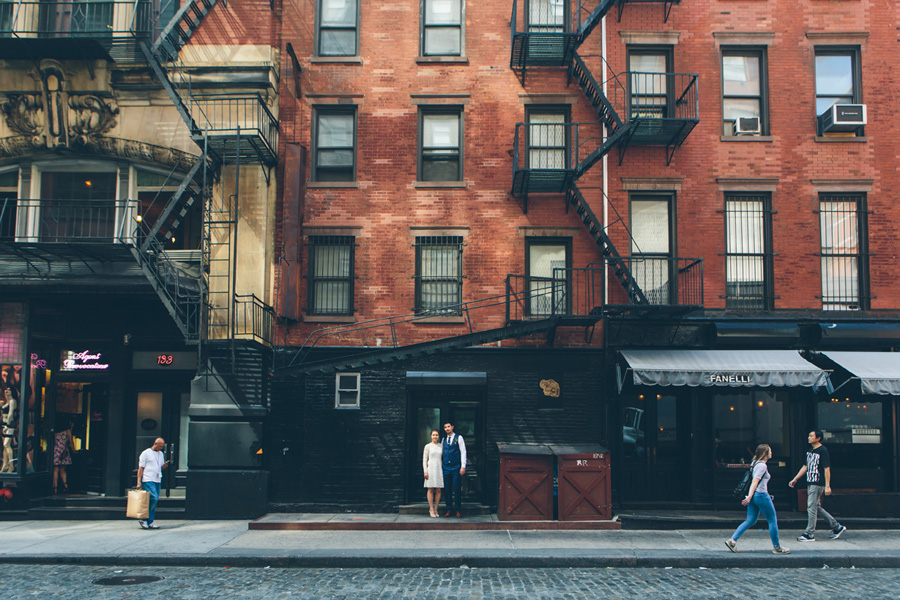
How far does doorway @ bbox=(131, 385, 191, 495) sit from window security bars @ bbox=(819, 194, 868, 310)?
13862 millimetres

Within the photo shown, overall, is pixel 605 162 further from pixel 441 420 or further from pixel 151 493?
pixel 151 493

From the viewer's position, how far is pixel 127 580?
9719 mm

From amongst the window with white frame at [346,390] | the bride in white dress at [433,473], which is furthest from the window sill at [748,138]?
the window with white frame at [346,390]

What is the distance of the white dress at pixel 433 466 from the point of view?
1380 cm

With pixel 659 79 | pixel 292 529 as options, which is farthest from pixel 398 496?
pixel 659 79

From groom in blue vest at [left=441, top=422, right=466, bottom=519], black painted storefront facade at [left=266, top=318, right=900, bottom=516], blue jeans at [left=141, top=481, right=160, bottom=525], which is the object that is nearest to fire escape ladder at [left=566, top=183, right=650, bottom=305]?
black painted storefront facade at [left=266, top=318, right=900, bottom=516]

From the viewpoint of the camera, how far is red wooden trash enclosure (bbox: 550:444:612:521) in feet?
43.3

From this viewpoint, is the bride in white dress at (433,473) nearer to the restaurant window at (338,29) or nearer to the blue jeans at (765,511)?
the blue jeans at (765,511)

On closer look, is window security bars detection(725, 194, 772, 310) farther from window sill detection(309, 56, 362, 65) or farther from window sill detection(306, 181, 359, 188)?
window sill detection(309, 56, 362, 65)

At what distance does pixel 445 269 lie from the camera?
15562 millimetres

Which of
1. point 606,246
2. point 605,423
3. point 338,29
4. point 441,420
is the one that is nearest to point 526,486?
point 605,423

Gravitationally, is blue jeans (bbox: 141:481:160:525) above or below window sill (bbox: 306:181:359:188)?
below

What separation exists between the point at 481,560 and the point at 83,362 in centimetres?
1000

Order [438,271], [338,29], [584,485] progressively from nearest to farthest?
[584,485] < [438,271] < [338,29]
